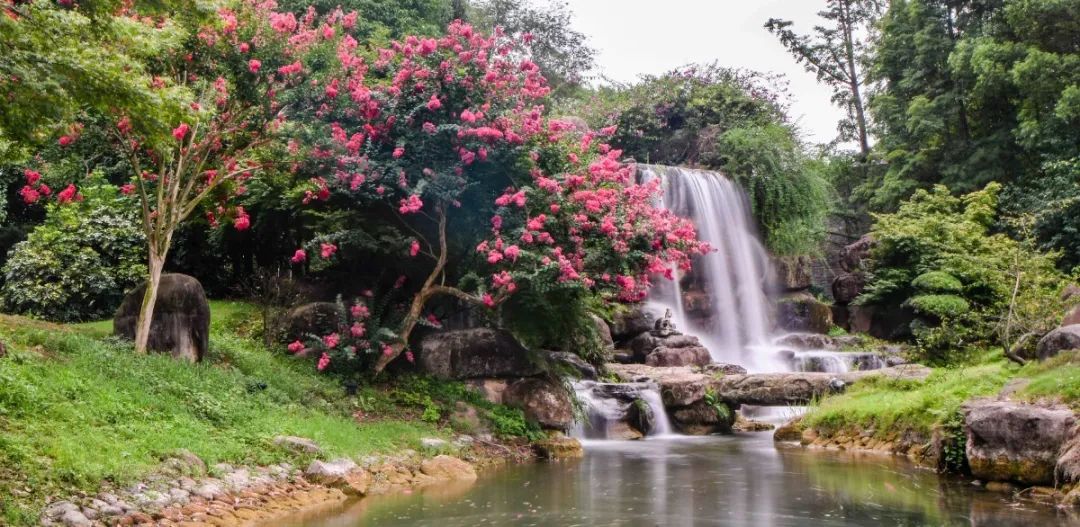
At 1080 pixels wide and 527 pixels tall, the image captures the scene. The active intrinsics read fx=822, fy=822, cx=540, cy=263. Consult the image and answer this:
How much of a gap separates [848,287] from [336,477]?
2166 cm

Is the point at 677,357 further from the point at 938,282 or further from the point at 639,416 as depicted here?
the point at 938,282

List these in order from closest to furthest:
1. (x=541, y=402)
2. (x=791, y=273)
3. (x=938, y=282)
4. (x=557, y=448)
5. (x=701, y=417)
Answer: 1. (x=557, y=448)
2. (x=541, y=402)
3. (x=701, y=417)
4. (x=938, y=282)
5. (x=791, y=273)

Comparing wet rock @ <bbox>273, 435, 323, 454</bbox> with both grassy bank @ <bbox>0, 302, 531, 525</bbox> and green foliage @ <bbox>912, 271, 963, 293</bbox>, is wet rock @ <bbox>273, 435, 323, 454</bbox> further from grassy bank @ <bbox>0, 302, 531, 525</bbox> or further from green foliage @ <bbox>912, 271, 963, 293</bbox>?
green foliage @ <bbox>912, 271, 963, 293</bbox>

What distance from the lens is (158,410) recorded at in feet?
31.6

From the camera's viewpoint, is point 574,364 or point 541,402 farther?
point 574,364

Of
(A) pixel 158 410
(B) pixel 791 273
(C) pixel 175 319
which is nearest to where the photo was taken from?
(A) pixel 158 410

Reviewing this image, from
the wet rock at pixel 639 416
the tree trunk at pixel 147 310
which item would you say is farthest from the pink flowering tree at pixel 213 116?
the wet rock at pixel 639 416

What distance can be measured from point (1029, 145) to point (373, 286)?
68.1ft

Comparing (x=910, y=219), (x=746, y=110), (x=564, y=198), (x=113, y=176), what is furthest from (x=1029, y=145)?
(x=113, y=176)

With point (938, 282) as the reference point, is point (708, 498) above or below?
below

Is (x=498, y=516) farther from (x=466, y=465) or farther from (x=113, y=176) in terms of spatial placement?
(x=113, y=176)

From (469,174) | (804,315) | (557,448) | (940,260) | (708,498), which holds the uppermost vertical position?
(940,260)

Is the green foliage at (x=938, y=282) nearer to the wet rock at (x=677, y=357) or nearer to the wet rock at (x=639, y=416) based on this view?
the wet rock at (x=677, y=357)

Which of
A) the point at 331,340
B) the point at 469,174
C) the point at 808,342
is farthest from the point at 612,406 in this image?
the point at 808,342
